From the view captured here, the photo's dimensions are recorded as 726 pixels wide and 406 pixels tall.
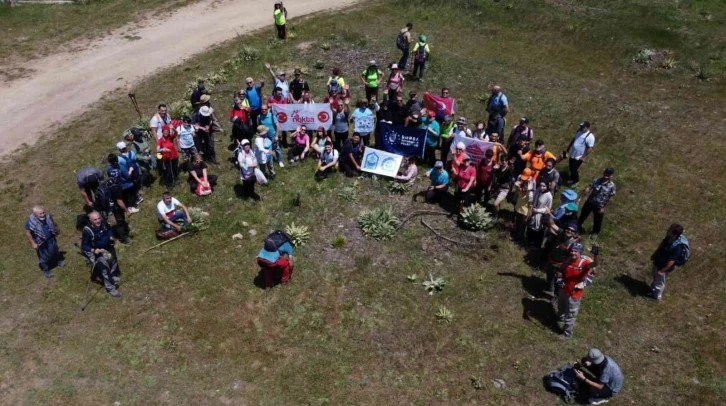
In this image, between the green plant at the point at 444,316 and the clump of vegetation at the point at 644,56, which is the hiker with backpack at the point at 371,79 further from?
the clump of vegetation at the point at 644,56

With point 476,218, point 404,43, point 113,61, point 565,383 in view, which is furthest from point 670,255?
point 113,61

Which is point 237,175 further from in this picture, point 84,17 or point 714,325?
point 84,17

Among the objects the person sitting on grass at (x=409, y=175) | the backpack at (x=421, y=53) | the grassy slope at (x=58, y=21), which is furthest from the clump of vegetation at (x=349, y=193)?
the grassy slope at (x=58, y=21)

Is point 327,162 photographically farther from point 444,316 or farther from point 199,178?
point 444,316

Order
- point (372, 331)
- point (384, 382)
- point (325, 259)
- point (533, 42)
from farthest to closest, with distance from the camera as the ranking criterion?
point (533, 42) → point (325, 259) → point (372, 331) → point (384, 382)

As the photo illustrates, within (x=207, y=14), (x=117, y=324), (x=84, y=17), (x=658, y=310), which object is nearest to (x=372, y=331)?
(x=117, y=324)

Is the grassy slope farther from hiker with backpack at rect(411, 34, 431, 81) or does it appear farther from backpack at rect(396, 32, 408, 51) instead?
hiker with backpack at rect(411, 34, 431, 81)

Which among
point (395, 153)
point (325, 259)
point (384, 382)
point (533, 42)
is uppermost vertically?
point (533, 42)

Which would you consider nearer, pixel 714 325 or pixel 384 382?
pixel 384 382
